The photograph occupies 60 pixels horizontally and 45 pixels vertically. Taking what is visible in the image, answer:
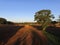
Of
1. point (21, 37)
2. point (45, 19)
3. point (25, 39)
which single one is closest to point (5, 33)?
point (21, 37)

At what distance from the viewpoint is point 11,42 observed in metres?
14.3

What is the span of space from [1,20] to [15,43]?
1557 inches

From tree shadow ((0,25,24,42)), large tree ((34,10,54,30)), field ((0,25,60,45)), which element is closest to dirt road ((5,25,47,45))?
field ((0,25,60,45))

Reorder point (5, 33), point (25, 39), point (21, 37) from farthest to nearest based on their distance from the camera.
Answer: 1. point (21, 37)
2. point (5, 33)
3. point (25, 39)

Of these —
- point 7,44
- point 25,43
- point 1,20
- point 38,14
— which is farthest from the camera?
point 38,14

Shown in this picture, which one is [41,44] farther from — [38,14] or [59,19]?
[59,19]

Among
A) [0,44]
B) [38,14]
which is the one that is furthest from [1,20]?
[0,44]

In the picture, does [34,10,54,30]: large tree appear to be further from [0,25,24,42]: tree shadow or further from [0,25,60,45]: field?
[0,25,24,42]: tree shadow

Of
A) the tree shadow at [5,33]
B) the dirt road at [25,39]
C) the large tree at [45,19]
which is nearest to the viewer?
the dirt road at [25,39]

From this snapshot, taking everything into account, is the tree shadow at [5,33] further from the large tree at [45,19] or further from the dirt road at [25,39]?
the large tree at [45,19]

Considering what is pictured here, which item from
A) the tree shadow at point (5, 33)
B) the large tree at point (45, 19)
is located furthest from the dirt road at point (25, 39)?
the large tree at point (45, 19)

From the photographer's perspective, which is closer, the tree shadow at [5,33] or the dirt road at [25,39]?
the dirt road at [25,39]

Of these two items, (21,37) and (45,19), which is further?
(45,19)

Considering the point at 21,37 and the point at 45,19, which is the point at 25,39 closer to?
the point at 21,37
